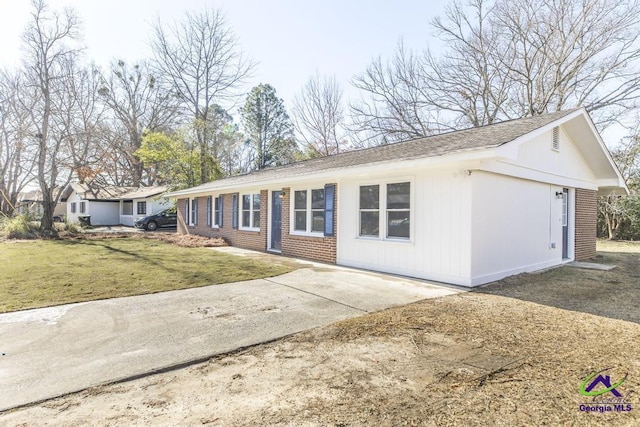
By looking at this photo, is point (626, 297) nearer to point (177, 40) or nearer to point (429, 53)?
point (429, 53)

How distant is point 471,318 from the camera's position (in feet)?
15.2

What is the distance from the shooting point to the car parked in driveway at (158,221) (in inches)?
963

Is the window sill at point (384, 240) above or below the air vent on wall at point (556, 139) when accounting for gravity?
below

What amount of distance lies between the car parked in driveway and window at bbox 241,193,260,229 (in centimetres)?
1243

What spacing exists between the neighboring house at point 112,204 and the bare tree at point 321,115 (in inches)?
505

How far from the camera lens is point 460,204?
6.65 m

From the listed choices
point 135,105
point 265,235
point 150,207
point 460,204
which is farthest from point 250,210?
point 135,105

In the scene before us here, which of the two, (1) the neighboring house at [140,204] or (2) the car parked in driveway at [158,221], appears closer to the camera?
(2) the car parked in driveway at [158,221]

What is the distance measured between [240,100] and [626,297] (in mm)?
25261

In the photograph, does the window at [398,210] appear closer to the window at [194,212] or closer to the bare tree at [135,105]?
the window at [194,212]

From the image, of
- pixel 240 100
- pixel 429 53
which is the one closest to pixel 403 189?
pixel 429 53

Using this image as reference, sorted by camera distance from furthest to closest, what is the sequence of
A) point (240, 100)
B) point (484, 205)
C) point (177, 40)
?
1. point (240, 100)
2. point (177, 40)
3. point (484, 205)

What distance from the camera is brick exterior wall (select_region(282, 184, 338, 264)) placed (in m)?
9.44

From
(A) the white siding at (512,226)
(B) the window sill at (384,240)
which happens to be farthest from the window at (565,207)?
(B) the window sill at (384,240)
